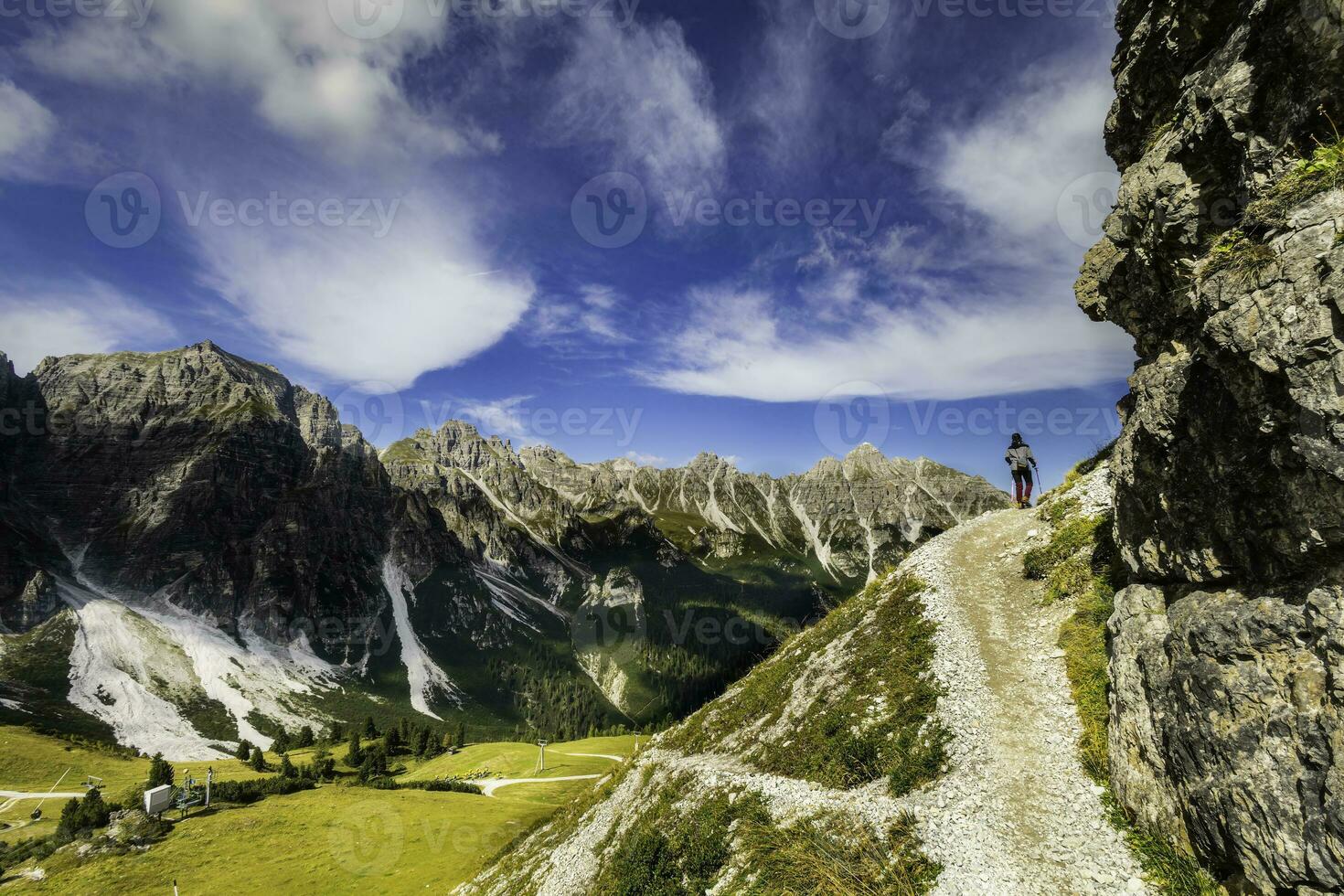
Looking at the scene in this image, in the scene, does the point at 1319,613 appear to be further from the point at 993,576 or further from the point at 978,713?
the point at 993,576

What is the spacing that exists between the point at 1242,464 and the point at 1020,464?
26.1m

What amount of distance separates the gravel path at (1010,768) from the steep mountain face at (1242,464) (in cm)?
170

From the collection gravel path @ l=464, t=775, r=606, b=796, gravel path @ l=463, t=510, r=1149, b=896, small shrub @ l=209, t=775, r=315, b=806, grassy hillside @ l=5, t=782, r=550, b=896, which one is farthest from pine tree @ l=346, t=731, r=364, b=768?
gravel path @ l=463, t=510, r=1149, b=896

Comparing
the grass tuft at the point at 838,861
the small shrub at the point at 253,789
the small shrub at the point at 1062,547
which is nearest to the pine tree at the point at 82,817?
the small shrub at the point at 253,789

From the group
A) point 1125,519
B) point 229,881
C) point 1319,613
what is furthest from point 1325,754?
point 229,881

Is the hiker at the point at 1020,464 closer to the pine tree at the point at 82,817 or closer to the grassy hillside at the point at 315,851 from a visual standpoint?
the grassy hillside at the point at 315,851

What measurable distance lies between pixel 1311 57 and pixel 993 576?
22515 millimetres

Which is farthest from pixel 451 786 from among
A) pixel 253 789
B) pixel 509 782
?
pixel 253 789

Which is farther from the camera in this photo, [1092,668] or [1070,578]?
[1070,578]

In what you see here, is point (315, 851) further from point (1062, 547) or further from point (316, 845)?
point (1062, 547)

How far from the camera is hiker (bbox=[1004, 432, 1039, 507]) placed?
118ft

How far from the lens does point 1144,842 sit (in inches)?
509

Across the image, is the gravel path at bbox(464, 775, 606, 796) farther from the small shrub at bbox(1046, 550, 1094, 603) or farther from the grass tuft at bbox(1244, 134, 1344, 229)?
the grass tuft at bbox(1244, 134, 1344, 229)

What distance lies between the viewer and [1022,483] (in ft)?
119
